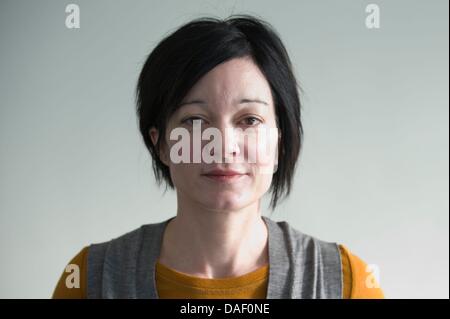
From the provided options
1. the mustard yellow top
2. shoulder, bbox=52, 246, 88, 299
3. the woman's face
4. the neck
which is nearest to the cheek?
the woman's face

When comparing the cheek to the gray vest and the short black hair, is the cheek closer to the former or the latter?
the short black hair

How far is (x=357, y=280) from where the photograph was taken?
3.51 feet

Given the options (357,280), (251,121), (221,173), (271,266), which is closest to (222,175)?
(221,173)

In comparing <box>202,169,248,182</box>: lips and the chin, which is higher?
<box>202,169,248,182</box>: lips

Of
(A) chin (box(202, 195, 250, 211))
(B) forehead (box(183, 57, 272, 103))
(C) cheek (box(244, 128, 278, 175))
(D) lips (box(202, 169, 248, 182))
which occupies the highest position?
(B) forehead (box(183, 57, 272, 103))

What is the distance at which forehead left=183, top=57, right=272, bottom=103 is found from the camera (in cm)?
98

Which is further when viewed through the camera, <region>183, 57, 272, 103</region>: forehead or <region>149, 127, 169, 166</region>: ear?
<region>149, 127, 169, 166</region>: ear

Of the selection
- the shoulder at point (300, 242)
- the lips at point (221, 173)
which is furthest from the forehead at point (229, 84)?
the shoulder at point (300, 242)

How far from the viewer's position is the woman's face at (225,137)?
0.97m

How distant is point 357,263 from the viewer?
1098 mm

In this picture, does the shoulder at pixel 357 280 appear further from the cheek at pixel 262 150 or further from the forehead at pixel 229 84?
the forehead at pixel 229 84

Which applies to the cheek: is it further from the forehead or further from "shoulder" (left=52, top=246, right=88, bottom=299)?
"shoulder" (left=52, top=246, right=88, bottom=299)

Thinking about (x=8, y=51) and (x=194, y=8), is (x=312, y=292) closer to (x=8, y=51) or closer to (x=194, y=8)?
(x=194, y=8)

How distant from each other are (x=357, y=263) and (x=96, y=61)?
896 mm
